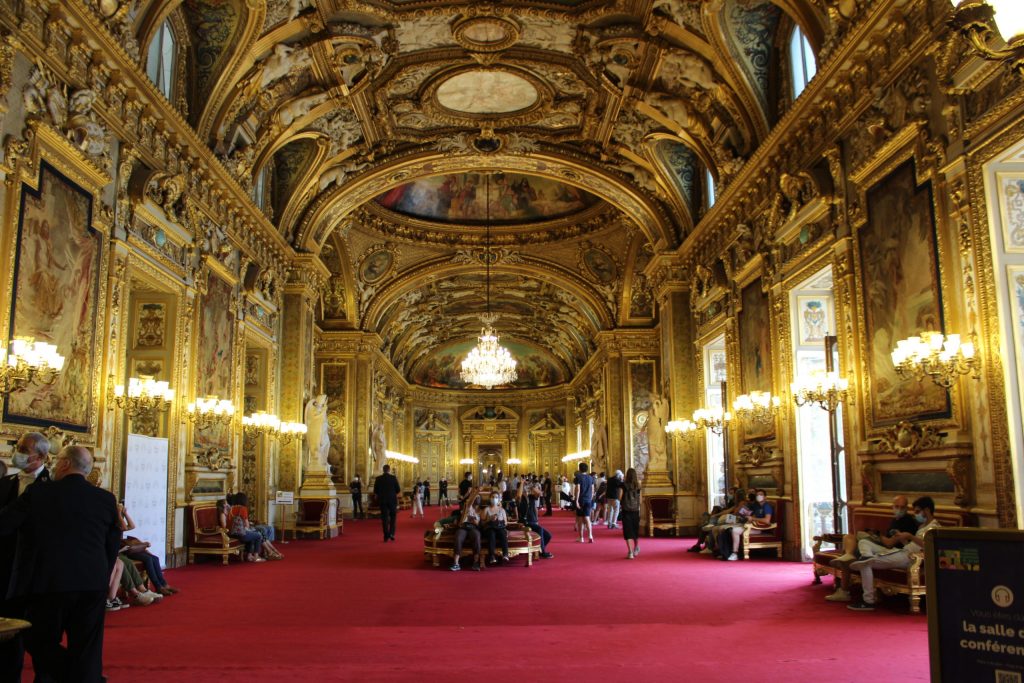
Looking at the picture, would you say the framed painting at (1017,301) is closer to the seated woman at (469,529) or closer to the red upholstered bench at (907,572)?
the red upholstered bench at (907,572)

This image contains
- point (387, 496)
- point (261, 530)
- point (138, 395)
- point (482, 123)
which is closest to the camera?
point (138, 395)

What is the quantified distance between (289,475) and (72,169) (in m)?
10.2

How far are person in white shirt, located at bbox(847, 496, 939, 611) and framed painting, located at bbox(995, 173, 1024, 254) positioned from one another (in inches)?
99.2

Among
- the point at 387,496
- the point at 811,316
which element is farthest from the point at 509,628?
the point at 387,496

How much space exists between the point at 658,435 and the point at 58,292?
524 inches

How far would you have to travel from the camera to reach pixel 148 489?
35.7 feet

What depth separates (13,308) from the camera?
7.85 metres

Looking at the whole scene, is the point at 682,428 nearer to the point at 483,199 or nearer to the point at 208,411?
the point at 208,411

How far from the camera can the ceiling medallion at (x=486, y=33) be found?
14.2 m

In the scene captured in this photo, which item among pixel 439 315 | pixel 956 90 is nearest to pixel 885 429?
pixel 956 90

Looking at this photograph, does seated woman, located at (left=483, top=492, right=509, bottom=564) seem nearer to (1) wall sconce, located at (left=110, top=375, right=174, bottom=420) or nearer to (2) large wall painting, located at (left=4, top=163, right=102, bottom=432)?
(1) wall sconce, located at (left=110, top=375, right=174, bottom=420)

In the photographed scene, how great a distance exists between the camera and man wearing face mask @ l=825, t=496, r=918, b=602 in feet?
26.7

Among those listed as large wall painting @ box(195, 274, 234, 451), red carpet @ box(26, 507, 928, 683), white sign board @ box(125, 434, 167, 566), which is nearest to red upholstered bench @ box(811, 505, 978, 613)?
red carpet @ box(26, 507, 928, 683)

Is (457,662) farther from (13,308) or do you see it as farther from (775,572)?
(775,572)
